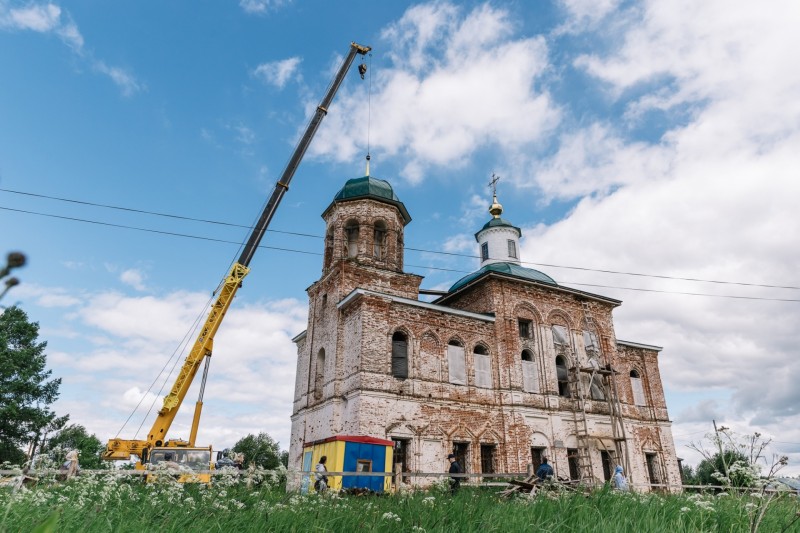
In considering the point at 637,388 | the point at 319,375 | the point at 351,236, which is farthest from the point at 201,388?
the point at 637,388

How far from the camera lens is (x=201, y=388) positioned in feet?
56.1

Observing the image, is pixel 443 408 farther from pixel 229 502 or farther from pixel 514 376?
pixel 229 502

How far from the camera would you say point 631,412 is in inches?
950

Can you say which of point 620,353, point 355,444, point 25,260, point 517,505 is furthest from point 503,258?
point 25,260

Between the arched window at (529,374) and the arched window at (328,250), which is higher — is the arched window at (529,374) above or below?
below

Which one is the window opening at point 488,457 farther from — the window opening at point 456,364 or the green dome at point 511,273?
the green dome at point 511,273

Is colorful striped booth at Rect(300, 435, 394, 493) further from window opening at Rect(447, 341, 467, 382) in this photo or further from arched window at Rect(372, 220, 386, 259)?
arched window at Rect(372, 220, 386, 259)

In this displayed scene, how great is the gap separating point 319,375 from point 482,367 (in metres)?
6.77

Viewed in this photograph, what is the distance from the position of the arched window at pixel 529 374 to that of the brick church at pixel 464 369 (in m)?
0.06

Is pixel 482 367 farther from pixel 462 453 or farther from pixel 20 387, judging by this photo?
pixel 20 387

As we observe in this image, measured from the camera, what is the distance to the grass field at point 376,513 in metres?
4.63

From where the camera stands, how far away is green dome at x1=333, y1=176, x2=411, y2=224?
74.0 ft

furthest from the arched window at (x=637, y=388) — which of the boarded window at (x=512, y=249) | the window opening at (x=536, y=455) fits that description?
the boarded window at (x=512, y=249)

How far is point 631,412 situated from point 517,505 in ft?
69.1
